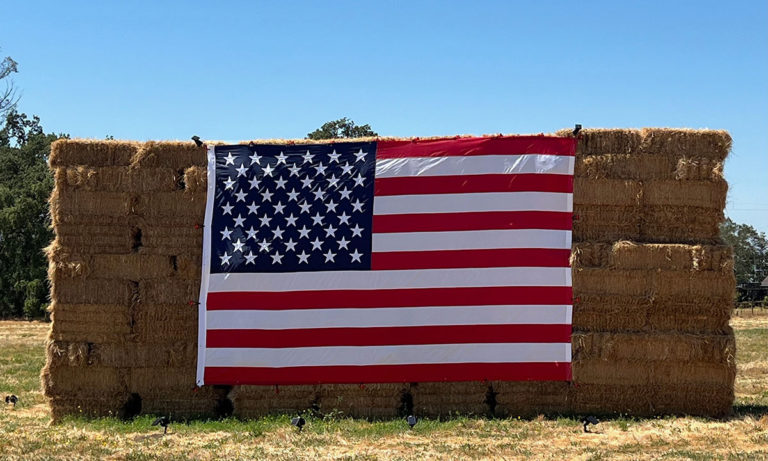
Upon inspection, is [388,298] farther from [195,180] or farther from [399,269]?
[195,180]

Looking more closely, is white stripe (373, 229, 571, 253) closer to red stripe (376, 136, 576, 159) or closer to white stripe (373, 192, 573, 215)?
Result: white stripe (373, 192, 573, 215)

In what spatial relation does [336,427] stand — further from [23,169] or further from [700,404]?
[23,169]

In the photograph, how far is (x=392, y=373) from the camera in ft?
39.5

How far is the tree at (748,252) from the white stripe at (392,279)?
67011 millimetres

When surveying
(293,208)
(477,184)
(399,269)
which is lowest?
(399,269)

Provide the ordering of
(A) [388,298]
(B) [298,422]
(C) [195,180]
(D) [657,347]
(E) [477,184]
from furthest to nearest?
(C) [195,180] < (E) [477,184] < (A) [388,298] < (D) [657,347] < (B) [298,422]

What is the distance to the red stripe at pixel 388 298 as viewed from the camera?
471 inches

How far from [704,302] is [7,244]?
34463 mm

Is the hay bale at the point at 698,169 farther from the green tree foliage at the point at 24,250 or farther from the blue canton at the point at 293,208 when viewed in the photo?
the green tree foliage at the point at 24,250

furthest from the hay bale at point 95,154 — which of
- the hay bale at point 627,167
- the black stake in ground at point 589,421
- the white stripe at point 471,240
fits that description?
the black stake in ground at point 589,421

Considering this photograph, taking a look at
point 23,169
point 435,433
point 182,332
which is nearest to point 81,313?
point 182,332

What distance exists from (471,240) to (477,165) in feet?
3.73

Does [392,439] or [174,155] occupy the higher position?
[174,155]

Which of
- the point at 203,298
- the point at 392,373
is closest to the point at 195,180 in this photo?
the point at 203,298
